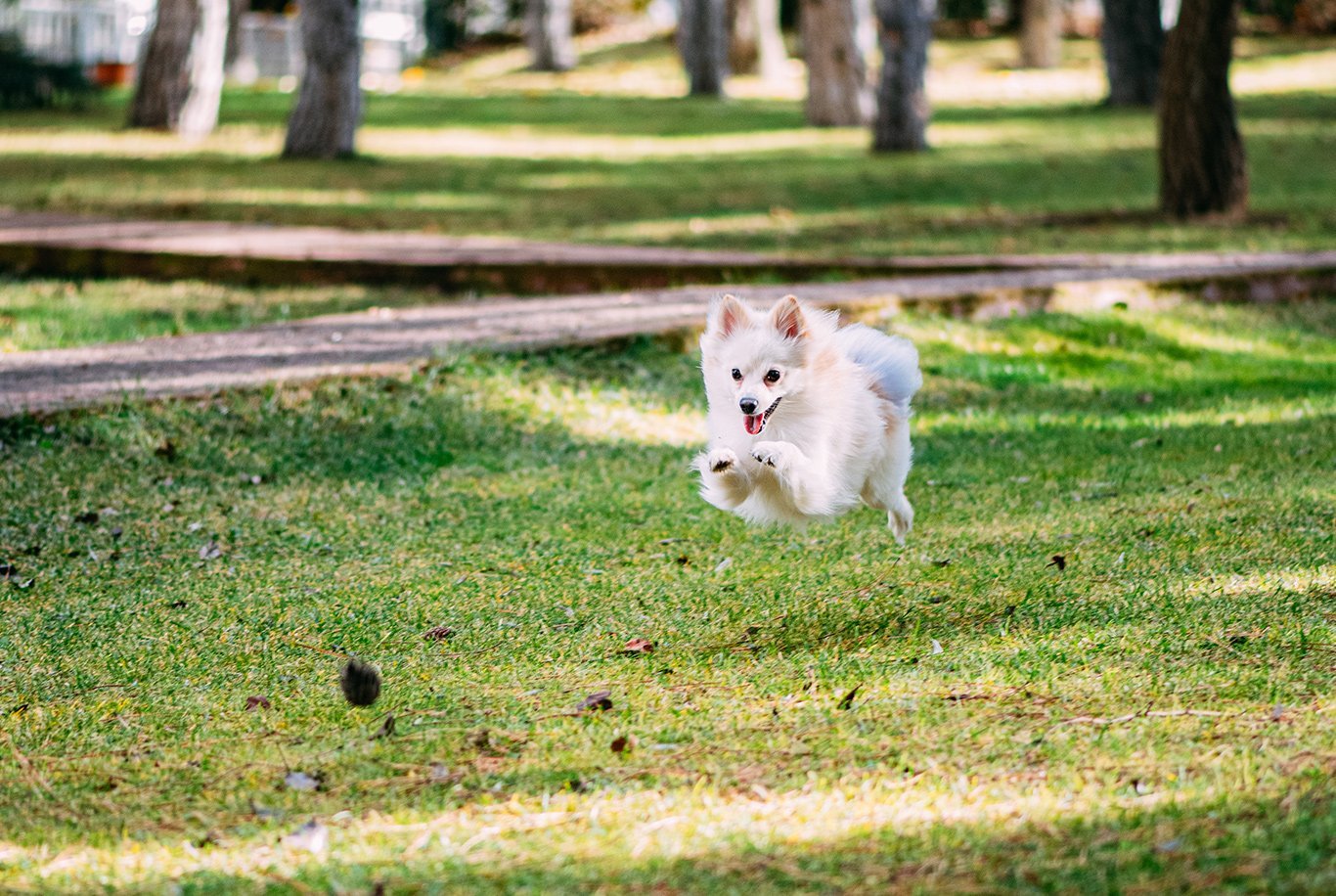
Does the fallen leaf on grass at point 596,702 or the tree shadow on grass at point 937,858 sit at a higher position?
the tree shadow on grass at point 937,858

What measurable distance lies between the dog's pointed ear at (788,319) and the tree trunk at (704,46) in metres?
24.7

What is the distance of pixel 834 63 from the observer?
23.4 meters

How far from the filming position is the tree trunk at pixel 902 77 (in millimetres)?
19906

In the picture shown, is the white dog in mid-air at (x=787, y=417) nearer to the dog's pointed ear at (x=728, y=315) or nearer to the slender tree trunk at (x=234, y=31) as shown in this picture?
the dog's pointed ear at (x=728, y=315)

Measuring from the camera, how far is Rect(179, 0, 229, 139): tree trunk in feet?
68.8

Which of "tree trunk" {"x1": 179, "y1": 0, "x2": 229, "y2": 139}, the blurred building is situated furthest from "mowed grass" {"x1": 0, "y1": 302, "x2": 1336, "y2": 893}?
the blurred building

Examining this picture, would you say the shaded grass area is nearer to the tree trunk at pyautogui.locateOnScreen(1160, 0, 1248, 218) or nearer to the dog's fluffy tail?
the dog's fluffy tail

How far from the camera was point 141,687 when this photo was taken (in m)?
4.57

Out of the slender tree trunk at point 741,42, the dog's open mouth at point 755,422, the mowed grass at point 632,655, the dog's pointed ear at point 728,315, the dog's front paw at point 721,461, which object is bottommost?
the mowed grass at point 632,655

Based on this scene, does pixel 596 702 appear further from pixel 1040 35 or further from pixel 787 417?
pixel 1040 35

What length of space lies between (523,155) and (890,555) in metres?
14.7

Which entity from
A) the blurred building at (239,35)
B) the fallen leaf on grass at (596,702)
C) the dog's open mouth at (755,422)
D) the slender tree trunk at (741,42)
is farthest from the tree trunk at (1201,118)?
the slender tree trunk at (741,42)

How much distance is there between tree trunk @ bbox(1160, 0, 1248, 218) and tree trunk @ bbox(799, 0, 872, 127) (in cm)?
978

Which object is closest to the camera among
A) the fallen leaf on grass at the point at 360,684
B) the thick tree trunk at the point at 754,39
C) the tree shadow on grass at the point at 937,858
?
the tree shadow on grass at the point at 937,858
